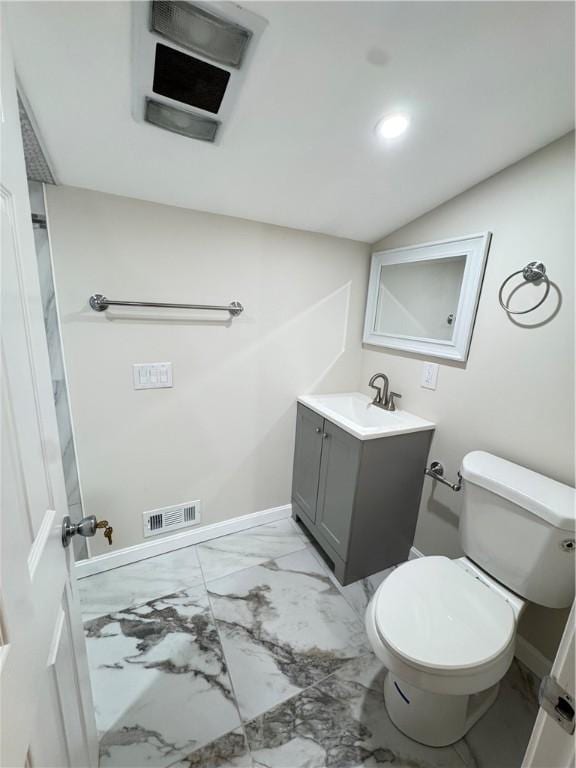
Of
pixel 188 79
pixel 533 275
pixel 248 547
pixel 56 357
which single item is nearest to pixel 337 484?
pixel 248 547

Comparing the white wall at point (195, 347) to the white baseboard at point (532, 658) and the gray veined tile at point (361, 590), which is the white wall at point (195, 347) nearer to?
the gray veined tile at point (361, 590)

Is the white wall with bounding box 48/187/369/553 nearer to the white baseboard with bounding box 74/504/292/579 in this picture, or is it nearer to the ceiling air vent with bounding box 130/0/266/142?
the white baseboard with bounding box 74/504/292/579

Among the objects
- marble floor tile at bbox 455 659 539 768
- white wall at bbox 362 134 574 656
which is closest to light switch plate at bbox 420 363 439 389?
white wall at bbox 362 134 574 656

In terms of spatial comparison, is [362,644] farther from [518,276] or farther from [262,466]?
[518,276]

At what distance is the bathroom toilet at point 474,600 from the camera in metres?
0.95

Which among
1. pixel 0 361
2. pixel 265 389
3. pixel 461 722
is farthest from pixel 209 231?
pixel 461 722

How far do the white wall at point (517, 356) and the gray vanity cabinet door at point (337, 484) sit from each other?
48 centimetres

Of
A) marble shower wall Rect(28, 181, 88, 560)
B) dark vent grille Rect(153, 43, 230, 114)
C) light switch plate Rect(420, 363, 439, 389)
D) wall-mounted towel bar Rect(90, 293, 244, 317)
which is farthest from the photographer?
light switch plate Rect(420, 363, 439, 389)

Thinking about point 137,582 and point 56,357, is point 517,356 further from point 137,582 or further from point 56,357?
point 137,582

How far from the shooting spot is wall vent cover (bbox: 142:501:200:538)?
1.80 metres

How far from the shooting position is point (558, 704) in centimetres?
50

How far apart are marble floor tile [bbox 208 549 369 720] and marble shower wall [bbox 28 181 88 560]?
83cm

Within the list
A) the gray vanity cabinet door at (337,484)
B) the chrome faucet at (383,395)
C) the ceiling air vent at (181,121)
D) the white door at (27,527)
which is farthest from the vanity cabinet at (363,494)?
the ceiling air vent at (181,121)

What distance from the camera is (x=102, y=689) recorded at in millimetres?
1216
